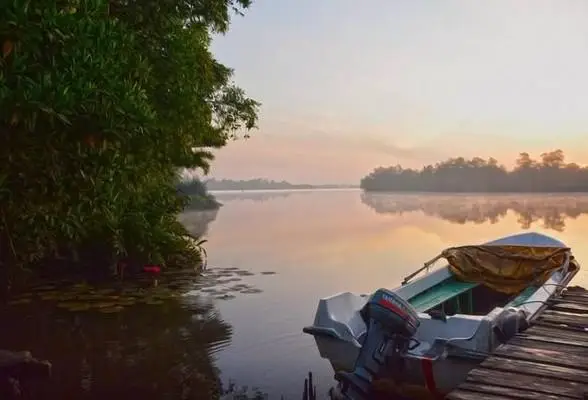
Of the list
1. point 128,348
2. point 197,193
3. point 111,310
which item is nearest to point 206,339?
point 128,348

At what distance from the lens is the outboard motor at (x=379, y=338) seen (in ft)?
24.0

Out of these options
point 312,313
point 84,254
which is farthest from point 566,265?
point 84,254

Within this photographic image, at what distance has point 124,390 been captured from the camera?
27.8 ft

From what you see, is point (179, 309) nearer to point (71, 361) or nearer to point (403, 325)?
point (71, 361)

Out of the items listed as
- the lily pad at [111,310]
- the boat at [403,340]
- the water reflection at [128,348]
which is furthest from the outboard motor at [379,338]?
the lily pad at [111,310]

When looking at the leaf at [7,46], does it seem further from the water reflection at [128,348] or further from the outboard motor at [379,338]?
the outboard motor at [379,338]

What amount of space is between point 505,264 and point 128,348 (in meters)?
8.50

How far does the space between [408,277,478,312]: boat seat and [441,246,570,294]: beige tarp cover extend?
0.98 ft

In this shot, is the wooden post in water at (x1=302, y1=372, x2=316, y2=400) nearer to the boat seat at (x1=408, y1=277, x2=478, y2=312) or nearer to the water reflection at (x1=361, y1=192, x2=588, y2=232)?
the boat seat at (x1=408, y1=277, x2=478, y2=312)

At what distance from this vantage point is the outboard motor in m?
7.32

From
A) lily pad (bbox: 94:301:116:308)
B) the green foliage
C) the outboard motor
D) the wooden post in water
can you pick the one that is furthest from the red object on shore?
the outboard motor

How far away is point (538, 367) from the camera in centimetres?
625

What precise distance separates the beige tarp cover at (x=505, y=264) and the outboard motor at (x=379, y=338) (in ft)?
19.6

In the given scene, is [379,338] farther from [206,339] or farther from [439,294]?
[206,339]
